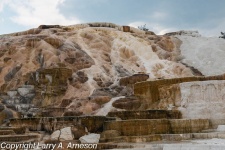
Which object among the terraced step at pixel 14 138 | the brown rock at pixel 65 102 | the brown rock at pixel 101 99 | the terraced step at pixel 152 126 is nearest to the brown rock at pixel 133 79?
the brown rock at pixel 101 99

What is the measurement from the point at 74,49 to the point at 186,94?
50.7 ft

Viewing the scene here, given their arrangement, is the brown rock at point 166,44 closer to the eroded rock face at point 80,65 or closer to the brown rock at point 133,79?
the eroded rock face at point 80,65

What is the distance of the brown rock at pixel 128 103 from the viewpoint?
56.9 feet

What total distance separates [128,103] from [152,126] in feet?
20.3

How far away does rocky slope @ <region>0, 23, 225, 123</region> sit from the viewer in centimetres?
2193

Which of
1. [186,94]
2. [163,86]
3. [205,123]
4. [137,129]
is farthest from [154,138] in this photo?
[163,86]

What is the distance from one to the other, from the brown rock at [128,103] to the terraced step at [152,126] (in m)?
5.07

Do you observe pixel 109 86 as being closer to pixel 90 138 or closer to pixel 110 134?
pixel 90 138

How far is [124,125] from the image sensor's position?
38.4 ft

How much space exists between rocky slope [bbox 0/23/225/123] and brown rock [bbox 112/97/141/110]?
0.17 feet

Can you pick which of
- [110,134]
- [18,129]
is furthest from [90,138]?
[18,129]

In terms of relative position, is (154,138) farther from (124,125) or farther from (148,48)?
(148,48)

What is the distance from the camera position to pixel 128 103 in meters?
17.9

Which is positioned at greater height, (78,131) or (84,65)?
(84,65)
